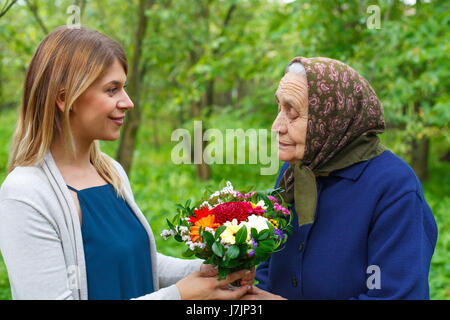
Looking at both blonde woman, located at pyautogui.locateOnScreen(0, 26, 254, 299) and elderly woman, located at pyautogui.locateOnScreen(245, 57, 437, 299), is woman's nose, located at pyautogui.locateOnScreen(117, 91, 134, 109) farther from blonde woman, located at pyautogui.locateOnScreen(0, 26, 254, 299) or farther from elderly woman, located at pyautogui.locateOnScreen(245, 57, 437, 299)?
elderly woman, located at pyautogui.locateOnScreen(245, 57, 437, 299)

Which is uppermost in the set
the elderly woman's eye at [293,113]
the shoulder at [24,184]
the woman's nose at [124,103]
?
the woman's nose at [124,103]

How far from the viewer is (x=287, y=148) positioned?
196cm

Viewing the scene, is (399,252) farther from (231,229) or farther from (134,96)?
(134,96)

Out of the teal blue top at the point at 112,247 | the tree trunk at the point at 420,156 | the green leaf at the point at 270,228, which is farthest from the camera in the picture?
the tree trunk at the point at 420,156

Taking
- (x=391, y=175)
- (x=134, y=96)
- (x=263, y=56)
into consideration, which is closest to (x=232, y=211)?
(x=391, y=175)

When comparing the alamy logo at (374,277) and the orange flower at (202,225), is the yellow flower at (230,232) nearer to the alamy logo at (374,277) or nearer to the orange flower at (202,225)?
the orange flower at (202,225)

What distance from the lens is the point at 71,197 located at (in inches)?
67.8

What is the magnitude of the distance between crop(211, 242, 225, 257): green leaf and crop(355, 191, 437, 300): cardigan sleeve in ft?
2.21

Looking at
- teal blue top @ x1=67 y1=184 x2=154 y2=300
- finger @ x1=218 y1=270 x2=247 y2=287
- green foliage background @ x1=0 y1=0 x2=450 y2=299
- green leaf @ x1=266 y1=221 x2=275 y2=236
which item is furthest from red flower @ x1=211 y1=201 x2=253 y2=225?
green foliage background @ x1=0 y1=0 x2=450 y2=299

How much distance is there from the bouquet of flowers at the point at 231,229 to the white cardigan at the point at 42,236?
27 cm

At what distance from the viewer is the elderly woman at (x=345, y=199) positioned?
1.70 meters

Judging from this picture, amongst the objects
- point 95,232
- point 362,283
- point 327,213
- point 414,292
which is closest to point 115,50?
point 95,232

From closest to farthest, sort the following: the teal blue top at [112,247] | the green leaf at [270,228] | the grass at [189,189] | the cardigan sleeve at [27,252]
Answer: the cardigan sleeve at [27,252]
the green leaf at [270,228]
the teal blue top at [112,247]
the grass at [189,189]

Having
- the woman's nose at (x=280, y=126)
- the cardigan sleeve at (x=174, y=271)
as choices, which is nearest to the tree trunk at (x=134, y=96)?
the cardigan sleeve at (x=174, y=271)
